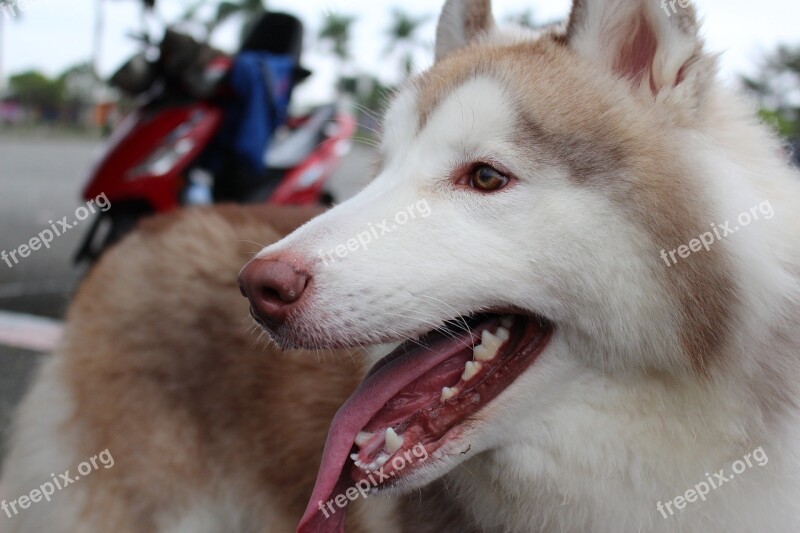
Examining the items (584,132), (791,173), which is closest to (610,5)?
(584,132)

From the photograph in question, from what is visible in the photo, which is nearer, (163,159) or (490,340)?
(490,340)

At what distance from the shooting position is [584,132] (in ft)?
5.88

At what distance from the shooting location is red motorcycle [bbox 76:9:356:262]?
4914 mm

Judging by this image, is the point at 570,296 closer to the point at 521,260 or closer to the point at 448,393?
the point at 521,260

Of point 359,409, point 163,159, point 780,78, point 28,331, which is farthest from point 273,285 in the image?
point 780,78

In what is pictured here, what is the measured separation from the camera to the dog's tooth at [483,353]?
1.81 m

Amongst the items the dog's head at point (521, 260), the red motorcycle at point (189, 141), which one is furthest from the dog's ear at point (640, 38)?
the red motorcycle at point (189, 141)

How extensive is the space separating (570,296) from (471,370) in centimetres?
28

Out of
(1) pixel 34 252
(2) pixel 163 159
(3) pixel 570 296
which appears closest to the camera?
(3) pixel 570 296

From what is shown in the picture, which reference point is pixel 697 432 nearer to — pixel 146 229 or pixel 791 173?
pixel 791 173

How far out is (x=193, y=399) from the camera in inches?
101

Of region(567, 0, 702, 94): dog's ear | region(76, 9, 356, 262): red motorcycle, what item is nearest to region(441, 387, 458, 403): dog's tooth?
region(567, 0, 702, 94): dog's ear

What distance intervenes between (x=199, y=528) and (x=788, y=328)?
1.88 meters

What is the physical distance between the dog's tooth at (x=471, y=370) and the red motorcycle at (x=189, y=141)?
331 centimetres
